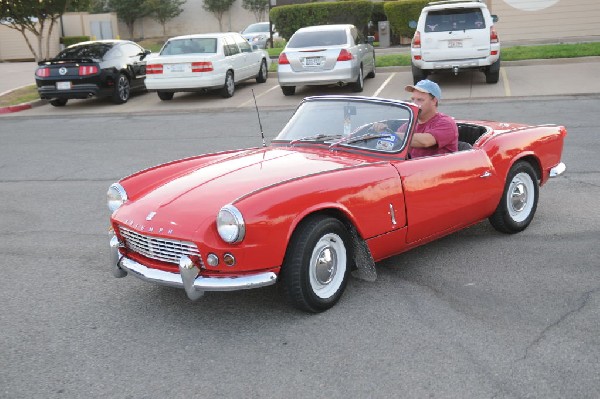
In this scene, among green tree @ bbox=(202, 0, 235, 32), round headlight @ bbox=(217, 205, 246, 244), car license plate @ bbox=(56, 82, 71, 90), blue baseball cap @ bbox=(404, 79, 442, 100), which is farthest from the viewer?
green tree @ bbox=(202, 0, 235, 32)

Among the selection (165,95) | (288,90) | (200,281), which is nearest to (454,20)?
(288,90)

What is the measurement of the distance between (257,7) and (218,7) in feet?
9.15

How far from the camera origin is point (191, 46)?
17062 millimetres

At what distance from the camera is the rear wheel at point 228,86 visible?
56.5 ft

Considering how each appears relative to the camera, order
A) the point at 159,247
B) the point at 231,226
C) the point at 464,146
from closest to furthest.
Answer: the point at 231,226, the point at 159,247, the point at 464,146

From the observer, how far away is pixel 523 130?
6.29 metres

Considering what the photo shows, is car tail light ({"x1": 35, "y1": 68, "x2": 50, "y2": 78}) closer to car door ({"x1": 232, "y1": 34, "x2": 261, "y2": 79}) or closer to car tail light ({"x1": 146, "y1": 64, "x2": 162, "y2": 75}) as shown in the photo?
car tail light ({"x1": 146, "y1": 64, "x2": 162, "y2": 75})

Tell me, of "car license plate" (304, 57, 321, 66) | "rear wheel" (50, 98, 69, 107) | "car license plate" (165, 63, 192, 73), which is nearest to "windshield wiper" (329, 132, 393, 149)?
"car license plate" (304, 57, 321, 66)

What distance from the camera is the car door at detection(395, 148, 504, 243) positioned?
5.09 m

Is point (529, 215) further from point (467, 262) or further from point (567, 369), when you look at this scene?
point (567, 369)

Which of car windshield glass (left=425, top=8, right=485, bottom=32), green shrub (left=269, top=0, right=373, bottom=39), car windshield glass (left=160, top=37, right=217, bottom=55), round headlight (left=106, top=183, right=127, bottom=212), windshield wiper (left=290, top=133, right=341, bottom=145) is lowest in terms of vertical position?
round headlight (left=106, top=183, right=127, bottom=212)

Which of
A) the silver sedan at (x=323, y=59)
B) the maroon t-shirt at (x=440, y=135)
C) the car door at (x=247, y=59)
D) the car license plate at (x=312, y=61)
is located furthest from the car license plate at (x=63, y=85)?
the maroon t-shirt at (x=440, y=135)

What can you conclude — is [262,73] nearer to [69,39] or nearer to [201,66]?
[201,66]

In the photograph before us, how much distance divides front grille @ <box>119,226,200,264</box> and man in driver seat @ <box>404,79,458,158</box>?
2.01 meters
